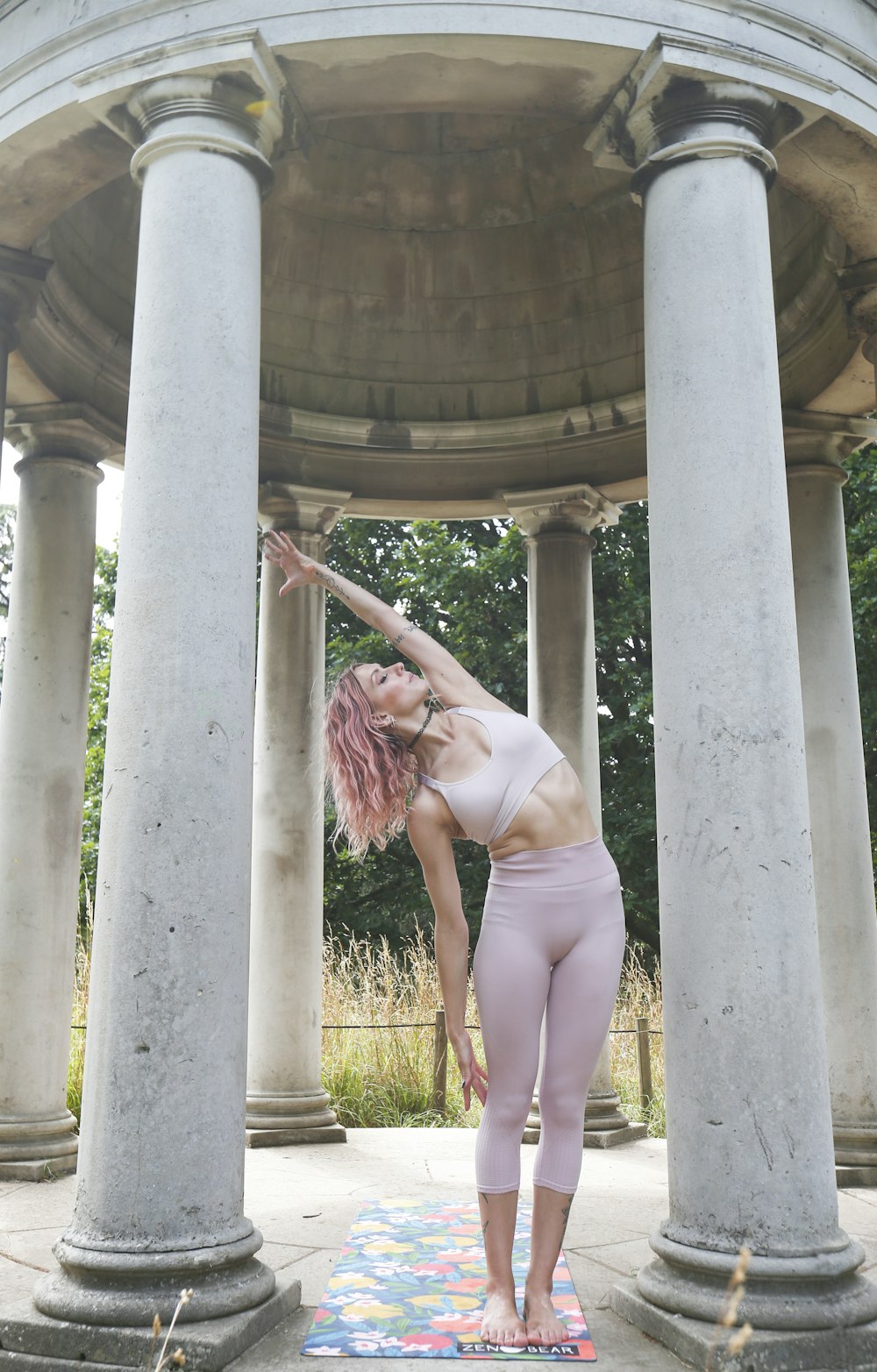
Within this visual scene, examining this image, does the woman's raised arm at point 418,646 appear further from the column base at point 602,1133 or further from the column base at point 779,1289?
the column base at point 602,1133

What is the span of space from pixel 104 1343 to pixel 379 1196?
7036 millimetres

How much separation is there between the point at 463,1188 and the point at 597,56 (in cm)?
1334

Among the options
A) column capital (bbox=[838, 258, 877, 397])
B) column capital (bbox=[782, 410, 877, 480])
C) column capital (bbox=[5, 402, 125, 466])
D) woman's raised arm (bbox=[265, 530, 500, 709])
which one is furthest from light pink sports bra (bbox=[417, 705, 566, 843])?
column capital (bbox=[5, 402, 125, 466])

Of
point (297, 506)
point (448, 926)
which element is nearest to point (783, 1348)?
point (448, 926)

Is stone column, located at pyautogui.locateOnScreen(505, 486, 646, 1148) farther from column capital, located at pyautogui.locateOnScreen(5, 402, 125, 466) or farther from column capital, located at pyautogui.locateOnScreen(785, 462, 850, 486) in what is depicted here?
column capital, located at pyautogui.locateOnScreen(5, 402, 125, 466)

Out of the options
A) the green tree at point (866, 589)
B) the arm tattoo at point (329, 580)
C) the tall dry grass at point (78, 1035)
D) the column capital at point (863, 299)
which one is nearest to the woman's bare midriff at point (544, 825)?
the arm tattoo at point (329, 580)

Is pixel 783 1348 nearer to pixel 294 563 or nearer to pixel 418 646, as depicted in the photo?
pixel 418 646

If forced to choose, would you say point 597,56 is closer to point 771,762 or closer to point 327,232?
point 771,762

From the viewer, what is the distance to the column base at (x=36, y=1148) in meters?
15.5

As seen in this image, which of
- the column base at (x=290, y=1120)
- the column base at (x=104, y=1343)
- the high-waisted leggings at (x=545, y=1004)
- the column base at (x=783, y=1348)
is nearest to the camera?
the column base at (x=783, y=1348)

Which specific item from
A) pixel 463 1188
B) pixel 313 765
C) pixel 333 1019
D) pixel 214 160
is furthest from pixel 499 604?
Result: pixel 214 160

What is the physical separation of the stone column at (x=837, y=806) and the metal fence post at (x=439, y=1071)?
9885mm

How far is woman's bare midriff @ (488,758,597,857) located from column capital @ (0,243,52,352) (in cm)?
993

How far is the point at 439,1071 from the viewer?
24453 millimetres
